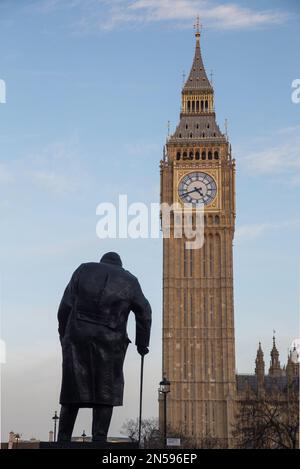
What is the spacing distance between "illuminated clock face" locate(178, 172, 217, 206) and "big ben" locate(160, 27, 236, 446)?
50 mm

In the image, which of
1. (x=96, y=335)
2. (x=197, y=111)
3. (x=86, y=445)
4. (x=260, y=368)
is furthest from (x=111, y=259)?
(x=197, y=111)

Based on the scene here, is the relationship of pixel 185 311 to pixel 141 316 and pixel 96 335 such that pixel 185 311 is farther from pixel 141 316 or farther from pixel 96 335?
pixel 96 335

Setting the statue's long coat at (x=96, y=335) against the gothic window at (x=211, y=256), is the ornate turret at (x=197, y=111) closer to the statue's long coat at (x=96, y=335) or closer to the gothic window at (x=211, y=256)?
the gothic window at (x=211, y=256)

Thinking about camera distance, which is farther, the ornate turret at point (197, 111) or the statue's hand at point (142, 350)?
the ornate turret at point (197, 111)

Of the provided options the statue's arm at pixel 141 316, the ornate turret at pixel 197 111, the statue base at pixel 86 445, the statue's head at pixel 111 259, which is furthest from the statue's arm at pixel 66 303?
the ornate turret at pixel 197 111

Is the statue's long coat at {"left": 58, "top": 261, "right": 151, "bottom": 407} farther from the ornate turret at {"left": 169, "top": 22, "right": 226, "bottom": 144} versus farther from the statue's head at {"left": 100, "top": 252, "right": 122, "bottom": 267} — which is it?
the ornate turret at {"left": 169, "top": 22, "right": 226, "bottom": 144}

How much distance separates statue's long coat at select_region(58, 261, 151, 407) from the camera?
14242 mm

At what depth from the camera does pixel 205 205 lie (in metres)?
83.2

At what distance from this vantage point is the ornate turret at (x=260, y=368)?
8453 cm

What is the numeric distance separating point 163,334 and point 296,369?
48.9 ft

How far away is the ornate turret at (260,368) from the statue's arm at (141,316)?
A: 228 ft

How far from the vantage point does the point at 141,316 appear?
14797 millimetres

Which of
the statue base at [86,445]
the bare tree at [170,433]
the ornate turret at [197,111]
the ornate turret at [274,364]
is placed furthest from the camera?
the ornate turret at [274,364]

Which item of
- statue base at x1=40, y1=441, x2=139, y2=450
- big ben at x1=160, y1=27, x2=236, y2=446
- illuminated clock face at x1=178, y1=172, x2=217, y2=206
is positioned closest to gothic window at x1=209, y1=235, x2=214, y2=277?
big ben at x1=160, y1=27, x2=236, y2=446
